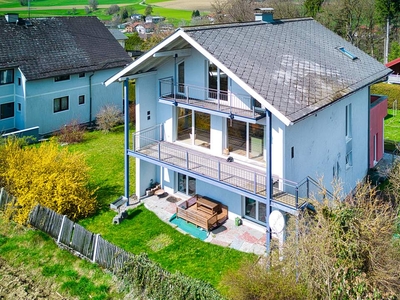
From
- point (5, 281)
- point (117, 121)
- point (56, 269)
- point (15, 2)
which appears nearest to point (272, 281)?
point (56, 269)

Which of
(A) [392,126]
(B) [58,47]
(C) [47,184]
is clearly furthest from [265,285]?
(B) [58,47]

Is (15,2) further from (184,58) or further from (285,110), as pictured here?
(285,110)

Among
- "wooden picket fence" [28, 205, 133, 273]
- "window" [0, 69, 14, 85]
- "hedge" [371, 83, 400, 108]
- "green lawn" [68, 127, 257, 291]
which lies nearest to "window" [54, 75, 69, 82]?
"window" [0, 69, 14, 85]

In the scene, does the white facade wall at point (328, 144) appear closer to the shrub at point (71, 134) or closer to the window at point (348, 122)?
the window at point (348, 122)

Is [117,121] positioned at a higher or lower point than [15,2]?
lower

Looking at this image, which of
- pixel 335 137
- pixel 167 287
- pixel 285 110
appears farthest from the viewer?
pixel 335 137

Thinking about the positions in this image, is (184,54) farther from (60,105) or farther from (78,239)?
(60,105)
